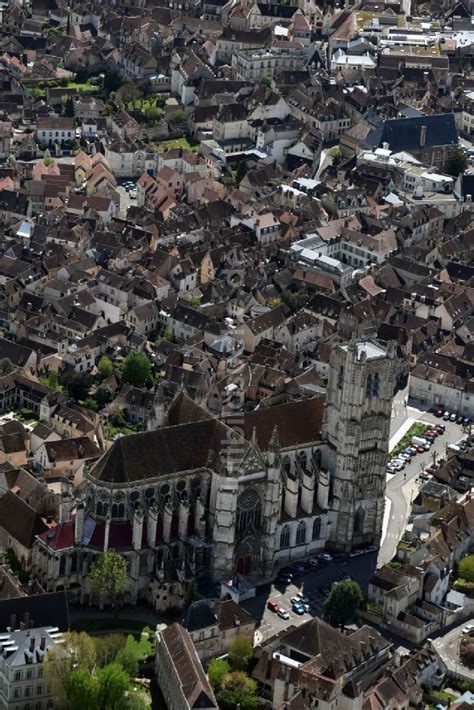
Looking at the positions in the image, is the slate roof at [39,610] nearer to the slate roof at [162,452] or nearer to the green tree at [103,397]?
the slate roof at [162,452]

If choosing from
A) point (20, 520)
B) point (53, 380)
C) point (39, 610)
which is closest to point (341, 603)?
point (39, 610)

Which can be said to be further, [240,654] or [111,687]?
[240,654]

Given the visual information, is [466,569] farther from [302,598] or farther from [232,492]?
[232,492]

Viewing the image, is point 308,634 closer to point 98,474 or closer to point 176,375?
point 98,474

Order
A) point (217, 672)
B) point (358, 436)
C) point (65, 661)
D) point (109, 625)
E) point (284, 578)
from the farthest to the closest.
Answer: point (358, 436), point (284, 578), point (109, 625), point (217, 672), point (65, 661)

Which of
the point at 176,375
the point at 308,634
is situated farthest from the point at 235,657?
the point at 176,375
